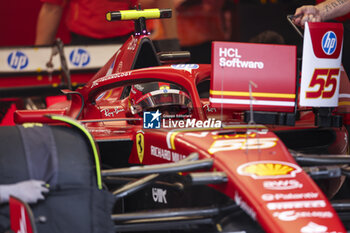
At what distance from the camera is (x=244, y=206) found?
1.85 m

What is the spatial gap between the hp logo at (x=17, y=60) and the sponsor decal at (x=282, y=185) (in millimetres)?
3768

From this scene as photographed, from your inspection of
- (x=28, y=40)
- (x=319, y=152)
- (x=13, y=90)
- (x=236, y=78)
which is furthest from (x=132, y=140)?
(x=28, y=40)

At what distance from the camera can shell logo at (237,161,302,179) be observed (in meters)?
1.91

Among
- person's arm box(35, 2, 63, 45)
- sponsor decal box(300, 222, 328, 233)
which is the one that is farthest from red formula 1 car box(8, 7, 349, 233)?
person's arm box(35, 2, 63, 45)

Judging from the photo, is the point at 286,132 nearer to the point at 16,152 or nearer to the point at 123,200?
the point at 123,200

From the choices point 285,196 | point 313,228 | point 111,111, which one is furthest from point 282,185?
point 111,111

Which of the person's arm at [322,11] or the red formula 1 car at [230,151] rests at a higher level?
the person's arm at [322,11]

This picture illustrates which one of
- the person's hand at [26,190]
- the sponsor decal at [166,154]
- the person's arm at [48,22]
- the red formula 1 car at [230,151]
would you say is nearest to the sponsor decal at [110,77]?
the red formula 1 car at [230,151]

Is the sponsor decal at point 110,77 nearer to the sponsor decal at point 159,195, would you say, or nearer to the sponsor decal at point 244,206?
the sponsor decal at point 159,195

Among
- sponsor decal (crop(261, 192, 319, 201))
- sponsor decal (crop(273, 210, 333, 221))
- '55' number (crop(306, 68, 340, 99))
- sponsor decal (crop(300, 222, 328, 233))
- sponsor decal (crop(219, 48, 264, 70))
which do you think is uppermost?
sponsor decal (crop(219, 48, 264, 70))

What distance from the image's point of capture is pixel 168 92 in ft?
9.14

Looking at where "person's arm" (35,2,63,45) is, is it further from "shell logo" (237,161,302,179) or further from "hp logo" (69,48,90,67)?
"shell logo" (237,161,302,179)

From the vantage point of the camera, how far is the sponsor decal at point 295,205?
5.92 feet

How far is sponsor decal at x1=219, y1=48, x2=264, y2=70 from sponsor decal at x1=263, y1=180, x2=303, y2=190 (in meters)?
0.49
